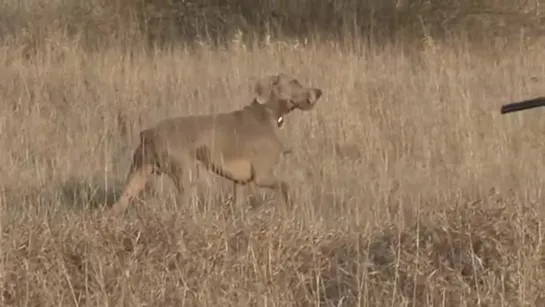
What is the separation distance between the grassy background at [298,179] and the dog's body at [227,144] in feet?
0.53

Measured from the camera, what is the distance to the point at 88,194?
6.12 m

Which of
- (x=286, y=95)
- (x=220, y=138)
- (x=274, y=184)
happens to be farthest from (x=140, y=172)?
(x=286, y=95)

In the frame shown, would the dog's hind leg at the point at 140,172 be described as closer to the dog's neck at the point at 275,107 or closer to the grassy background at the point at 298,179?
the grassy background at the point at 298,179

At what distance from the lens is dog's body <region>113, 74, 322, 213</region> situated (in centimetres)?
595

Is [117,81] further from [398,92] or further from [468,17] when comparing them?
[468,17]

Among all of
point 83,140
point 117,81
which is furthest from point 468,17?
point 83,140

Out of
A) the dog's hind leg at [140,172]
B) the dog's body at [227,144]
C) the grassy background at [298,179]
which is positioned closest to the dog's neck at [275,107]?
the dog's body at [227,144]

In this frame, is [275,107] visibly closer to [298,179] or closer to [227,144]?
[298,179]

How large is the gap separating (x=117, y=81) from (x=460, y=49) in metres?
3.77

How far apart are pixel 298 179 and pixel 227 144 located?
26.6 inches

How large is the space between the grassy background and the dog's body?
0.16 meters

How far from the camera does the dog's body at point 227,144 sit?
595cm

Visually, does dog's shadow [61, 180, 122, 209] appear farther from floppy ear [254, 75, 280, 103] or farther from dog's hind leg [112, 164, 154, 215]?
floppy ear [254, 75, 280, 103]

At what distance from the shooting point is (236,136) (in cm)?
636
